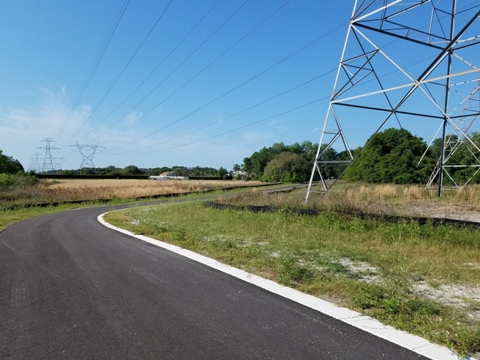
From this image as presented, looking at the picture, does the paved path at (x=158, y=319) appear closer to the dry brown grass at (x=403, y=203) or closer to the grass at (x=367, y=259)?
the grass at (x=367, y=259)

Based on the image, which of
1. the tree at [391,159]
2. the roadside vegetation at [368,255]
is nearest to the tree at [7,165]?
the roadside vegetation at [368,255]

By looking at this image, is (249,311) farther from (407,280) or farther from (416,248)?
(416,248)

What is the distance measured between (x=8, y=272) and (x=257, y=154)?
105 m

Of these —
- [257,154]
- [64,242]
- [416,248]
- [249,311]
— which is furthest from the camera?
[257,154]

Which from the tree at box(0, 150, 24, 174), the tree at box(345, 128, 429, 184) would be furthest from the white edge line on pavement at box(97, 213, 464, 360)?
the tree at box(0, 150, 24, 174)

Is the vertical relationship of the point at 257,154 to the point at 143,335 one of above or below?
above

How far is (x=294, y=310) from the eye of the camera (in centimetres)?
447

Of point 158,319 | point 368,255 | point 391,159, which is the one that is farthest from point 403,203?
point 391,159

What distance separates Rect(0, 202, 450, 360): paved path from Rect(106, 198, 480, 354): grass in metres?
0.75

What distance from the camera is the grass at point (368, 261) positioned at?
418 centimetres

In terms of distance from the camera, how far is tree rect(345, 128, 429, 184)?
45.9m

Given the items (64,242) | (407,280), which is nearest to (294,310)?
(407,280)

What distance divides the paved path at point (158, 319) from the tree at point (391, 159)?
146ft

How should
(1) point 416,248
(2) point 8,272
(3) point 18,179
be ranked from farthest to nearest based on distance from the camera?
(3) point 18,179, (1) point 416,248, (2) point 8,272
